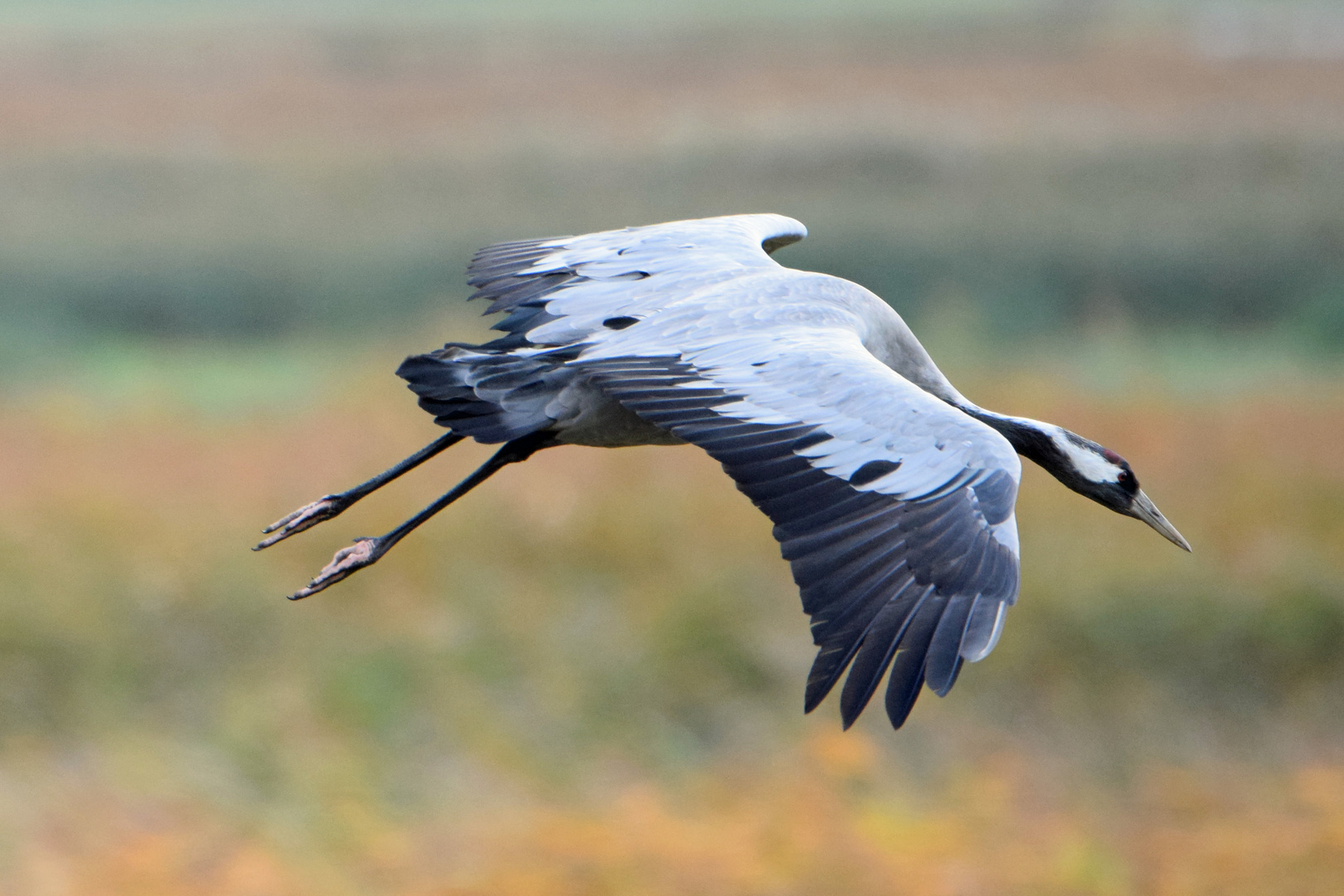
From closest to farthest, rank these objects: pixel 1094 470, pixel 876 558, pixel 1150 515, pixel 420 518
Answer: pixel 876 558 → pixel 1094 470 → pixel 1150 515 → pixel 420 518

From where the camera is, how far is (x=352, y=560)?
→ 569 cm

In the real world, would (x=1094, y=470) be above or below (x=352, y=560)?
above

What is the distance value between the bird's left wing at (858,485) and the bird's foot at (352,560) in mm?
1002

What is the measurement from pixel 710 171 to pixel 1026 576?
8020 millimetres

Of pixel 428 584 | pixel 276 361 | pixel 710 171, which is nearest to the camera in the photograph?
pixel 428 584

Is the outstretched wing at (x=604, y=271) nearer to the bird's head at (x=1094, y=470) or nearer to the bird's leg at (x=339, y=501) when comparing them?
the bird's leg at (x=339, y=501)

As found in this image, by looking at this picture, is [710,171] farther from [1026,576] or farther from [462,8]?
[462,8]

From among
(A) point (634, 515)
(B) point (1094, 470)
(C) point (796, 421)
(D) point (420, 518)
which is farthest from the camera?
(A) point (634, 515)

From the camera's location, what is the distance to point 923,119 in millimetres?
17922

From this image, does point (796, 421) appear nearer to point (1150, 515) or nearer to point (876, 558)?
point (876, 558)

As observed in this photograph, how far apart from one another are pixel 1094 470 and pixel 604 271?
1658mm

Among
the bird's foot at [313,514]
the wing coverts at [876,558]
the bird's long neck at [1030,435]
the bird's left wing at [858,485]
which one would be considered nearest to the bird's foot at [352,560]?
the bird's foot at [313,514]

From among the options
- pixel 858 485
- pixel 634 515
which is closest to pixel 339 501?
A: pixel 858 485

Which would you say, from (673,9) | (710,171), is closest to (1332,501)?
(710,171)
